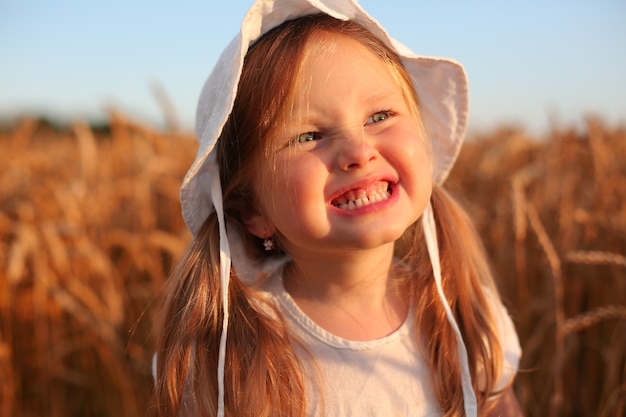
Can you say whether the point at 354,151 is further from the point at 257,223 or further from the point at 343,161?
the point at 257,223

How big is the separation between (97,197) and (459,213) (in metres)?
1.98

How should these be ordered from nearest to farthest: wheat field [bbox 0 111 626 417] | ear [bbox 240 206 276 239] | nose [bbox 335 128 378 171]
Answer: nose [bbox 335 128 378 171] → ear [bbox 240 206 276 239] → wheat field [bbox 0 111 626 417]

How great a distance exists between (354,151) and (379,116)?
0.56 feet

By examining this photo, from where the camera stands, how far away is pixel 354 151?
3.93 feet

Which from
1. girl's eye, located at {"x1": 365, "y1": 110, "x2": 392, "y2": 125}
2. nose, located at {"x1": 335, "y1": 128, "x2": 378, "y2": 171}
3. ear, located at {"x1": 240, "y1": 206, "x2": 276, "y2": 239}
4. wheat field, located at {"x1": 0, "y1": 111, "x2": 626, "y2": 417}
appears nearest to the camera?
nose, located at {"x1": 335, "y1": 128, "x2": 378, "y2": 171}

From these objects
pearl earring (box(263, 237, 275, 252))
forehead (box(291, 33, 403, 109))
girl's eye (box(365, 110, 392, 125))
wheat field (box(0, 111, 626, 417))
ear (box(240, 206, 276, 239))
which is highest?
forehead (box(291, 33, 403, 109))

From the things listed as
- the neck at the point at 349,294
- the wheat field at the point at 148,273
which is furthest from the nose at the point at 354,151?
the wheat field at the point at 148,273

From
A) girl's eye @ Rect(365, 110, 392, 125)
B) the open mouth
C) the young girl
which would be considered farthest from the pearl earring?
girl's eye @ Rect(365, 110, 392, 125)

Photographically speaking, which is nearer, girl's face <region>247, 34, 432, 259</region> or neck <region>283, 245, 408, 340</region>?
girl's face <region>247, 34, 432, 259</region>

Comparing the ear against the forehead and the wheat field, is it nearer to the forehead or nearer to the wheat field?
A: the forehead

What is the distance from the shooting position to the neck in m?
1.41

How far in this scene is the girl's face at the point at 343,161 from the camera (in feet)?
4.01

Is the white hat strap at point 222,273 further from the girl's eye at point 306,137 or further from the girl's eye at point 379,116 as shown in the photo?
the girl's eye at point 379,116

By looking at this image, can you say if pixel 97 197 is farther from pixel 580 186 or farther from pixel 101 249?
pixel 580 186
